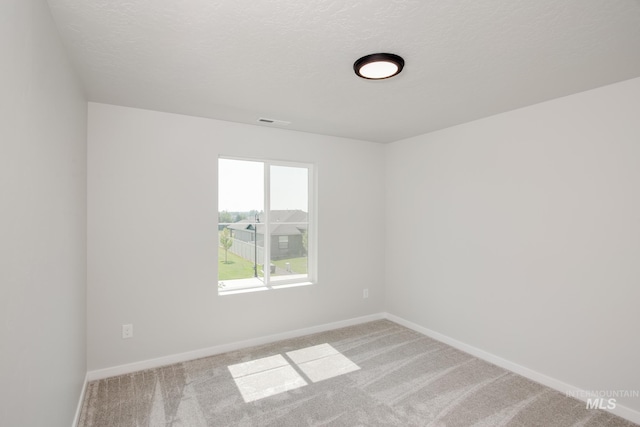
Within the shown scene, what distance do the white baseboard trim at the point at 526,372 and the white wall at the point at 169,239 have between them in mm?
1328

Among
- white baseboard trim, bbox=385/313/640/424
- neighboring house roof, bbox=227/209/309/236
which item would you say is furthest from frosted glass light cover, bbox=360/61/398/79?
white baseboard trim, bbox=385/313/640/424

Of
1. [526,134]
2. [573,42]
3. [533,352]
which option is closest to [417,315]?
[533,352]

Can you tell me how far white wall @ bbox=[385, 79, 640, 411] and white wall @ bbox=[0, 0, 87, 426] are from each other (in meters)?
3.50

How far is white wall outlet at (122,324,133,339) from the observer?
2939 millimetres

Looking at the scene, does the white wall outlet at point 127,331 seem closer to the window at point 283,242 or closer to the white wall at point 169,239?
the white wall at point 169,239

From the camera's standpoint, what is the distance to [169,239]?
124 inches

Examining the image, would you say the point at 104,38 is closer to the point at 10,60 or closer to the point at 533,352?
the point at 10,60

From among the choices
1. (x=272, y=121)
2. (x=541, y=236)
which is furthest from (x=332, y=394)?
(x=272, y=121)

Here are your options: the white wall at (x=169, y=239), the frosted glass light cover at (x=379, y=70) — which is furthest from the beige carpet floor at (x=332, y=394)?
the frosted glass light cover at (x=379, y=70)

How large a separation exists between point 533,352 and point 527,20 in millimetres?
2733

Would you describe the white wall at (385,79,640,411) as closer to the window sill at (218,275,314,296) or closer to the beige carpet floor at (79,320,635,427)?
the beige carpet floor at (79,320,635,427)

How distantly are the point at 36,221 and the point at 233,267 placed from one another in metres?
2.35

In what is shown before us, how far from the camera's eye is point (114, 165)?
2.90m

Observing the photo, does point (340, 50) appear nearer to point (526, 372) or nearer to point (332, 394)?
point (332, 394)
